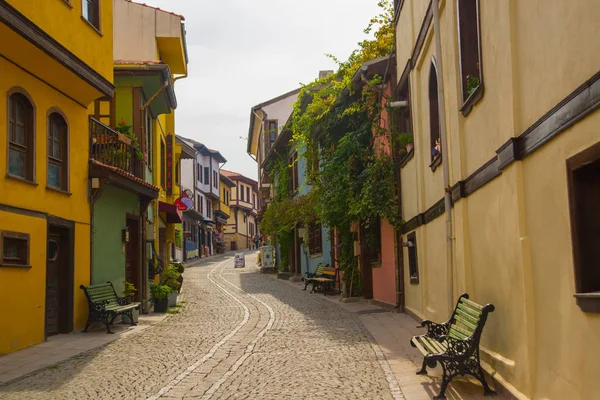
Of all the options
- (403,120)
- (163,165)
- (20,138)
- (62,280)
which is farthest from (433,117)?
(163,165)

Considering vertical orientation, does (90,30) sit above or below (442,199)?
above

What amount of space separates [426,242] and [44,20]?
7.74m

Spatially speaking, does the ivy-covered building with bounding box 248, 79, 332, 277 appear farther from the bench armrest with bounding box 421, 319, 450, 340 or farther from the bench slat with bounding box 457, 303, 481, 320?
the bench slat with bounding box 457, 303, 481, 320

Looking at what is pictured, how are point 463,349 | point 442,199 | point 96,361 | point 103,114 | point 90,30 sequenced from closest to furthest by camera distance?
point 463,349 → point 96,361 → point 442,199 → point 90,30 → point 103,114

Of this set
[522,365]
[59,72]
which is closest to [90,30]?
[59,72]

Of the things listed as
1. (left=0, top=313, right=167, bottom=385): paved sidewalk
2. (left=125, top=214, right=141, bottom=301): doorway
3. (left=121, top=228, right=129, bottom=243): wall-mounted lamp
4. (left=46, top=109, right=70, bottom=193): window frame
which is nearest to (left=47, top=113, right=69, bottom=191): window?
(left=46, top=109, right=70, bottom=193): window frame

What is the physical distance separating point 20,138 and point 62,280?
2.96m

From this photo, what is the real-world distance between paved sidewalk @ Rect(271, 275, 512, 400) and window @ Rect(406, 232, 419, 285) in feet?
2.80

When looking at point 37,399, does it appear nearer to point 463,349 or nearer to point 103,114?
point 463,349

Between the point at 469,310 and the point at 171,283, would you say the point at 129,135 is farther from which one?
the point at 469,310

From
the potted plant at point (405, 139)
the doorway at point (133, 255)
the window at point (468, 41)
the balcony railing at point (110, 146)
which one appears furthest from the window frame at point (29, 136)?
the potted plant at point (405, 139)

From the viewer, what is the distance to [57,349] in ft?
35.5

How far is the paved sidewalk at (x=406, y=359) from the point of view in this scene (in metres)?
7.26

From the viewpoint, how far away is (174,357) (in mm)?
9961
